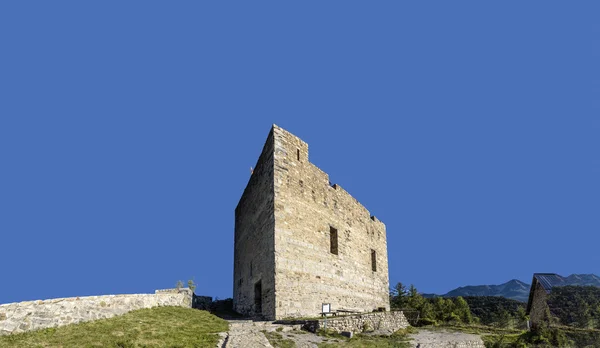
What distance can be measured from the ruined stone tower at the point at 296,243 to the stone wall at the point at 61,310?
6056 millimetres

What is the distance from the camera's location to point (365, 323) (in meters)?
16.8

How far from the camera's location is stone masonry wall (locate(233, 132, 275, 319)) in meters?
18.5

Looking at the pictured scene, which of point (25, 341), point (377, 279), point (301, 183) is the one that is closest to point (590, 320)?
point (377, 279)

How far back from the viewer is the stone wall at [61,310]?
12.3 meters

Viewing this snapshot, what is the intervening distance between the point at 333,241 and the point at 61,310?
13905 millimetres

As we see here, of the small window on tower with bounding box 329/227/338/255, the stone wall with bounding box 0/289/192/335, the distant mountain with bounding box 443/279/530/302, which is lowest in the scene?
the distant mountain with bounding box 443/279/530/302

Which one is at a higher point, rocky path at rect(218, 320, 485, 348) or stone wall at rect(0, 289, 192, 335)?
stone wall at rect(0, 289, 192, 335)

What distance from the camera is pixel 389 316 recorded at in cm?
1822

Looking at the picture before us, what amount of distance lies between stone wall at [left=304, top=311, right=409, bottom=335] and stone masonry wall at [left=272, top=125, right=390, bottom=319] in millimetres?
2653

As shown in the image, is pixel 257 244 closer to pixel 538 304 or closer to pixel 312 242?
pixel 312 242

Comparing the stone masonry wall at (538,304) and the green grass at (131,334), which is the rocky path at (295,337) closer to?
the green grass at (131,334)

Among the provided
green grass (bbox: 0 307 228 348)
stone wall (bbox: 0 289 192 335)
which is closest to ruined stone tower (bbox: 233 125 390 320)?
green grass (bbox: 0 307 228 348)

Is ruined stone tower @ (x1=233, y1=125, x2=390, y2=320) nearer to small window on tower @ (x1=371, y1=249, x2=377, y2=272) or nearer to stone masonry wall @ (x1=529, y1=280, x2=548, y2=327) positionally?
small window on tower @ (x1=371, y1=249, x2=377, y2=272)

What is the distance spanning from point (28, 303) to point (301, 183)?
1260 centimetres
